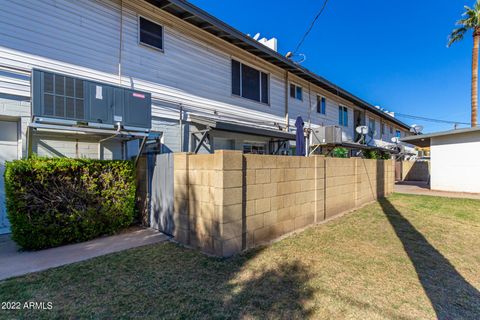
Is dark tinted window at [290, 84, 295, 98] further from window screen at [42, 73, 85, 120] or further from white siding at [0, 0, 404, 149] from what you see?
window screen at [42, 73, 85, 120]

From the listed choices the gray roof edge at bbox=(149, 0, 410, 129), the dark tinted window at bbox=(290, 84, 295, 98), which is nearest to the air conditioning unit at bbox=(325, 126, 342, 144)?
the dark tinted window at bbox=(290, 84, 295, 98)

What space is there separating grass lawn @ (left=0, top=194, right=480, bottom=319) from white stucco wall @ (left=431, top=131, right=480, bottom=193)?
9693 millimetres

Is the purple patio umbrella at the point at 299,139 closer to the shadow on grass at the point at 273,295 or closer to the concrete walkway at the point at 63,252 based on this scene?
the shadow on grass at the point at 273,295

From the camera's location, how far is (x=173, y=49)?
23.8 ft

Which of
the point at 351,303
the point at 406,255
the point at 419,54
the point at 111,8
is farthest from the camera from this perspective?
the point at 419,54

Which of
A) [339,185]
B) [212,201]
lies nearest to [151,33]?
[212,201]

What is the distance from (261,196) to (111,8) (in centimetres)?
593

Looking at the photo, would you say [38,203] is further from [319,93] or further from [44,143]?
[319,93]

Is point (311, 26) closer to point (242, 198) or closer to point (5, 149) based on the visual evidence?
point (242, 198)

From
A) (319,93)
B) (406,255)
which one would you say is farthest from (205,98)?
(319,93)

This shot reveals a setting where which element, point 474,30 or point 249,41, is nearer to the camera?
point 249,41

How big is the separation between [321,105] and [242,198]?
37.2 feet

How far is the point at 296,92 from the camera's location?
39.5 feet

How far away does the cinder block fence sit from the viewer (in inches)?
150
